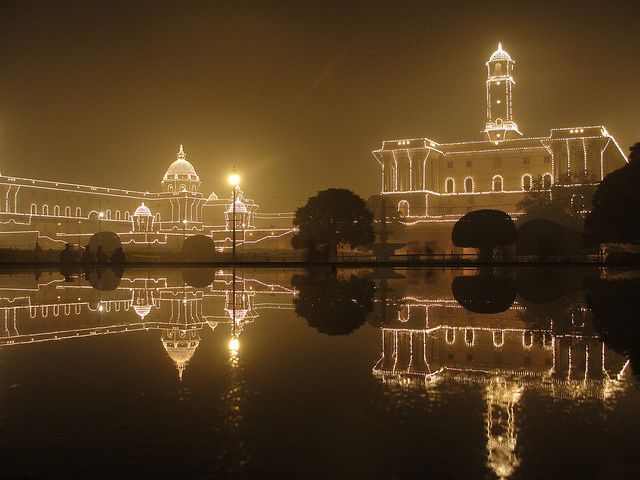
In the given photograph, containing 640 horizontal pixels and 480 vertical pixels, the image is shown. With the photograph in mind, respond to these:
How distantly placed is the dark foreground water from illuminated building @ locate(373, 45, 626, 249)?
7082 centimetres

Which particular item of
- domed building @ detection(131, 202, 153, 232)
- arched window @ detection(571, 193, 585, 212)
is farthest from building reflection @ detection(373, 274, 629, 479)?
domed building @ detection(131, 202, 153, 232)

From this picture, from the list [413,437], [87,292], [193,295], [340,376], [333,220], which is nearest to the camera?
[413,437]

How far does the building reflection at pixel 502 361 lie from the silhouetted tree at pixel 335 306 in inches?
28.1

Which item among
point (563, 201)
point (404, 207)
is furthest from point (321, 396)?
point (404, 207)

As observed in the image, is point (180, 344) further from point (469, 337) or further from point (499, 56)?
point (499, 56)

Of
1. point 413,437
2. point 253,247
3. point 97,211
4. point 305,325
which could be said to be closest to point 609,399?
point 413,437

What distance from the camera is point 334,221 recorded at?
56.1 meters

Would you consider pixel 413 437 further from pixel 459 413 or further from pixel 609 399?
pixel 609 399

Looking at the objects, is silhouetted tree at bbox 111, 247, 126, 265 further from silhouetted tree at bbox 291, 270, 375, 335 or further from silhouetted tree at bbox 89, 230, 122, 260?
silhouetted tree at bbox 291, 270, 375, 335

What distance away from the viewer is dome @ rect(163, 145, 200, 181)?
13050cm

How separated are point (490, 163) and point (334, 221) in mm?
40627

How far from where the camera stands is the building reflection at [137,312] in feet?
36.1

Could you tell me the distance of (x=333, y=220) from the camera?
56.1 meters

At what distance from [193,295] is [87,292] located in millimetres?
3480
